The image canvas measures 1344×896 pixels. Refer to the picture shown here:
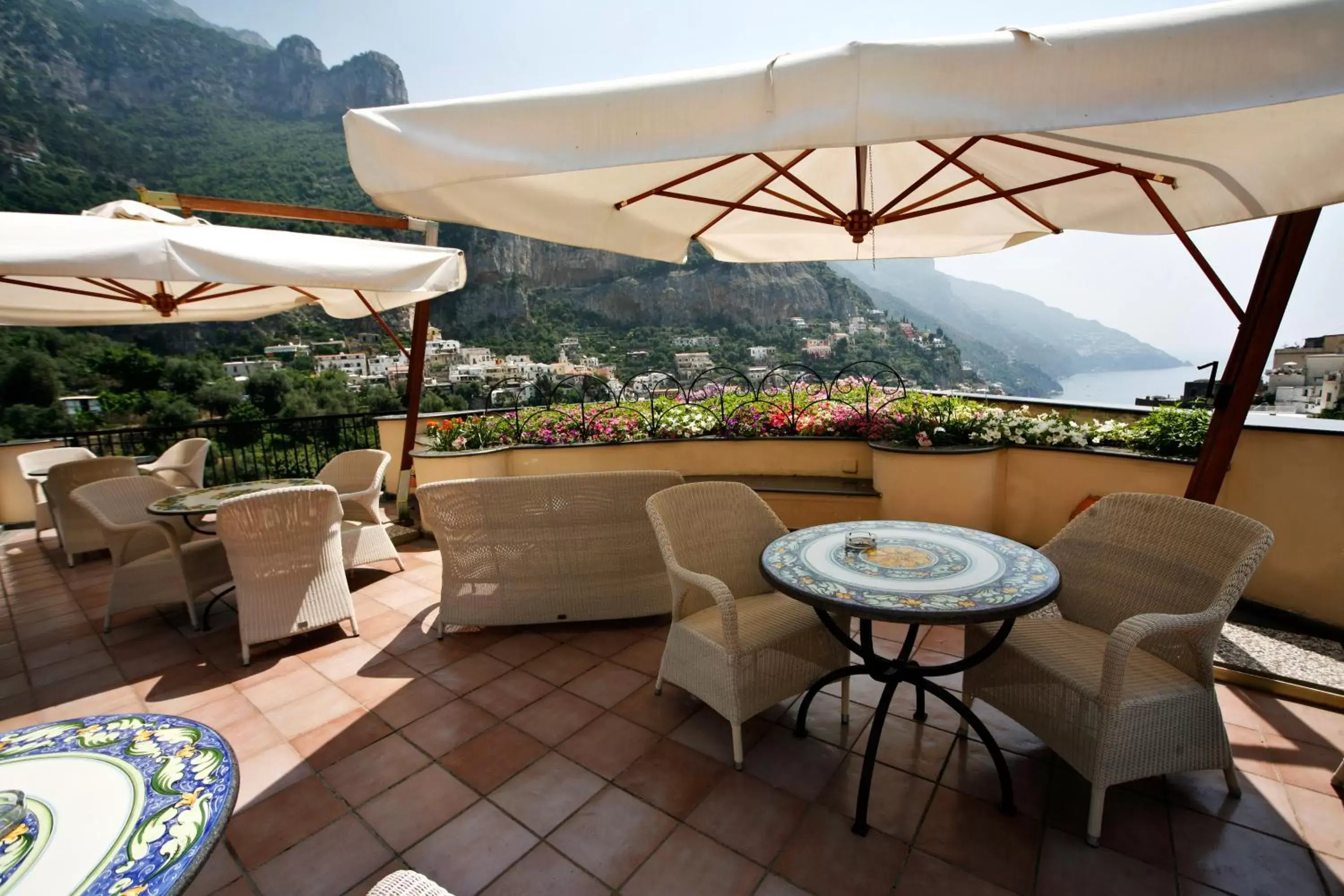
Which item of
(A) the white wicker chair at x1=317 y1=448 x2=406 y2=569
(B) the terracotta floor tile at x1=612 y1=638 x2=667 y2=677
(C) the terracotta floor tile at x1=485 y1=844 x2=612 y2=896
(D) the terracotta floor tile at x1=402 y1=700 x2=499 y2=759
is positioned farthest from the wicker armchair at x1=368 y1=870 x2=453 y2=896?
(A) the white wicker chair at x1=317 y1=448 x2=406 y2=569

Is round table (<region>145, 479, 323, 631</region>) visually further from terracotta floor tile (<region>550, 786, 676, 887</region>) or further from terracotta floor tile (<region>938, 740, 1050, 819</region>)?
terracotta floor tile (<region>938, 740, 1050, 819</region>)

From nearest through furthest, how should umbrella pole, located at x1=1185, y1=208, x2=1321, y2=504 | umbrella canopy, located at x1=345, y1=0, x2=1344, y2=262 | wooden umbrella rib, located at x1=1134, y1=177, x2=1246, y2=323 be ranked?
1. umbrella canopy, located at x1=345, y1=0, x2=1344, y2=262
2. wooden umbrella rib, located at x1=1134, y1=177, x2=1246, y2=323
3. umbrella pole, located at x1=1185, y1=208, x2=1321, y2=504

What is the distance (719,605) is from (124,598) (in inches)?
135

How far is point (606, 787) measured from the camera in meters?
1.90

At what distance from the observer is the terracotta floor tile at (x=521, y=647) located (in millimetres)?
2740

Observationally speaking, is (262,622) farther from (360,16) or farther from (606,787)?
(360,16)

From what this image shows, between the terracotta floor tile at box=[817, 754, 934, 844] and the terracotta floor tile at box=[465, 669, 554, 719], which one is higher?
the terracotta floor tile at box=[817, 754, 934, 844]

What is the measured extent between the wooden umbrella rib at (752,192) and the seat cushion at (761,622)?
1.68m

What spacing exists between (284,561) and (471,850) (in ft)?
6.15

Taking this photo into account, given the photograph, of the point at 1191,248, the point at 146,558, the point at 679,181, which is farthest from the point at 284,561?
the point at 1191,248

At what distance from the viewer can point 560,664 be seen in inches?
105

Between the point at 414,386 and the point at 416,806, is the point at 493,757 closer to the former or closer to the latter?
the point at 416,806

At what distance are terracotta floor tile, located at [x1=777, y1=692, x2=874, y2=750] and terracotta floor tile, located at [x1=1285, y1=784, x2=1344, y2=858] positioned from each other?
1201 mm

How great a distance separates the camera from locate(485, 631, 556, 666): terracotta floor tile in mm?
2740
